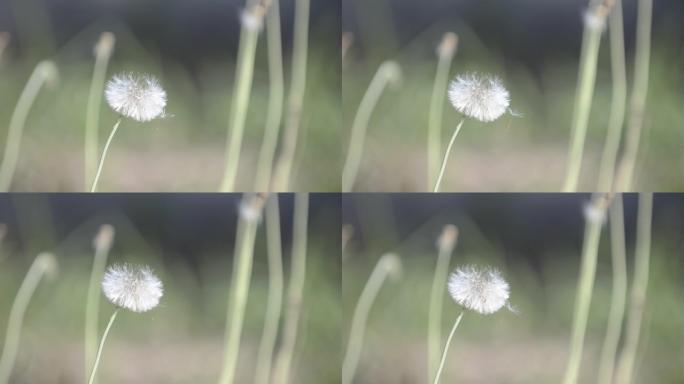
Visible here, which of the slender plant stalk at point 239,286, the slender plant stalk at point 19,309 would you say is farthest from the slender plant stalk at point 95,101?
the slender plant stalk at point 239,286

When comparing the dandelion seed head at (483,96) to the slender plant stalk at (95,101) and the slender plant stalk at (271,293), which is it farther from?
the slender plant stalk at (95,101)

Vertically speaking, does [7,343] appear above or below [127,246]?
below

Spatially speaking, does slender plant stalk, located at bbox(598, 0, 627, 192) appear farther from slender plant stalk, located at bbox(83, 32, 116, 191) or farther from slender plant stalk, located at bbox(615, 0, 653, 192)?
slender plant stalk, located at bbox(83, 32, 116, 191)

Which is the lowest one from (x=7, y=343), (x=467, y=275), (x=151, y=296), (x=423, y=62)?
(x=7, y=343)

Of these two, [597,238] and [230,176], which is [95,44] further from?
[597,238]

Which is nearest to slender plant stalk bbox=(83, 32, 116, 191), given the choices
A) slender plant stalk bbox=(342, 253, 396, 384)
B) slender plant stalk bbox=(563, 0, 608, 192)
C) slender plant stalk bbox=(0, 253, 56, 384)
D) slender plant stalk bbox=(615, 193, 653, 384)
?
slender plant stalk bbox=(0, 253, 56, 384)

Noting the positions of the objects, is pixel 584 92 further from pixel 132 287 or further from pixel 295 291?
pixel 132 287

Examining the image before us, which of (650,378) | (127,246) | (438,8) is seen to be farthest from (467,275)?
(127,246)

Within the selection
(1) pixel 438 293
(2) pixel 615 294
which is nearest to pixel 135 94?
(1) pixel 438 293

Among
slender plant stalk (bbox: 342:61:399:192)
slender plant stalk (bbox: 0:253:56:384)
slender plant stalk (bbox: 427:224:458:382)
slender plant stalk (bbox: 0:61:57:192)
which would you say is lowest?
slender plant stalk (bbox: 0:253:56:384)
